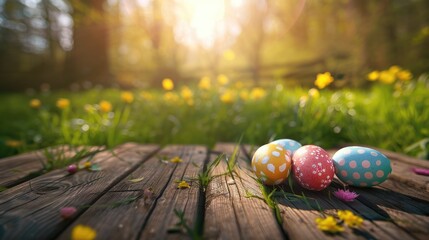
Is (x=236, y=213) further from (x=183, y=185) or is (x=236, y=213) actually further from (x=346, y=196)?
(x=346, y=196)

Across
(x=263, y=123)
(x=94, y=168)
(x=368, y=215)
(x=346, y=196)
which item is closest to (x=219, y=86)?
(x=263, y=123)

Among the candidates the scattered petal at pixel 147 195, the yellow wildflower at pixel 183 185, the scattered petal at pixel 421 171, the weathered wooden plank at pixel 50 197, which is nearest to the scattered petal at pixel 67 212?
the weathered wooden plank at pixel 50 197

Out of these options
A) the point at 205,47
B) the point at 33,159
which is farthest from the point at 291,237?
the point at 205,47

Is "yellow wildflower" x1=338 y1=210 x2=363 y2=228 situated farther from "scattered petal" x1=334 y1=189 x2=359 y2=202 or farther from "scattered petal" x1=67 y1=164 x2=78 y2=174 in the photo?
"scattered petal" x1=67 y1=164 x2=78 y2=174

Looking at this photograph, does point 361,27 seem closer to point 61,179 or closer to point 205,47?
point 61,179

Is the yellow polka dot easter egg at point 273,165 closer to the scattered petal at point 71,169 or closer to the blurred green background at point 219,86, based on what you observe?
the blurred green background at point 219,86

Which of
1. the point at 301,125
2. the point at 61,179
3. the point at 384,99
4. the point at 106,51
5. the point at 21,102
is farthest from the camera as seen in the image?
the point at 106,51
